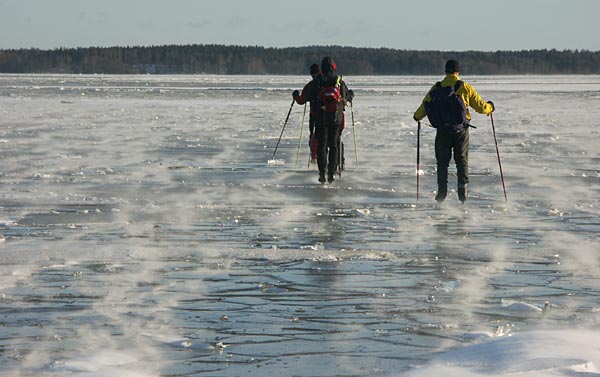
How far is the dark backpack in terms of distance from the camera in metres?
12.6

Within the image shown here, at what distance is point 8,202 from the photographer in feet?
41.8

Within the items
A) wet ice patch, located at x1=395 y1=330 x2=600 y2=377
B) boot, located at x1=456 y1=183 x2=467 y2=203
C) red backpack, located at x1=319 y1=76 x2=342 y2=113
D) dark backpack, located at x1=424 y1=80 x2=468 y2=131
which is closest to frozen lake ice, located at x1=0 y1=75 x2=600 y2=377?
wet ice patch, located at x1=395 y1=330 x2=600 y2=377

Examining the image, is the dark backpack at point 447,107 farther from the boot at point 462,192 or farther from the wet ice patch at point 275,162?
the wet ice patch at point 275,162

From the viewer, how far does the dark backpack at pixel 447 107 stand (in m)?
12.6

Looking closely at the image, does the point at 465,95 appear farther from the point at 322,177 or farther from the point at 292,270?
the point at 292,270

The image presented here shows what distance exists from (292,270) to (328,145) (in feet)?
23.0

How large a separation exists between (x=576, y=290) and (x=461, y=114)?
17.3 ft

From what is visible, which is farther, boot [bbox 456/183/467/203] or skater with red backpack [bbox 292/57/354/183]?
skater with red backpack [bbox 292/57/354/183]

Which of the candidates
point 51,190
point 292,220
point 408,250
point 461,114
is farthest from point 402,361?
point 51,190

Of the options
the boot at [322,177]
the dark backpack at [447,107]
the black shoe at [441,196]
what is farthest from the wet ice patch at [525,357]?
the boot at [322,177]

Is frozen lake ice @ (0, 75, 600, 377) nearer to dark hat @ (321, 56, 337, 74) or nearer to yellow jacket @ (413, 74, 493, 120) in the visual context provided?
yellow jacket @ (413, 74, 493, 120)

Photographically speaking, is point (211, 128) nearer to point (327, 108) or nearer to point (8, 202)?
point (327, 108)

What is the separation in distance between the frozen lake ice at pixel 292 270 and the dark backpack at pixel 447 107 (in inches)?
37.8

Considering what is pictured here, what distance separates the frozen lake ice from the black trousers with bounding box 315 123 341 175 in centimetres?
38
